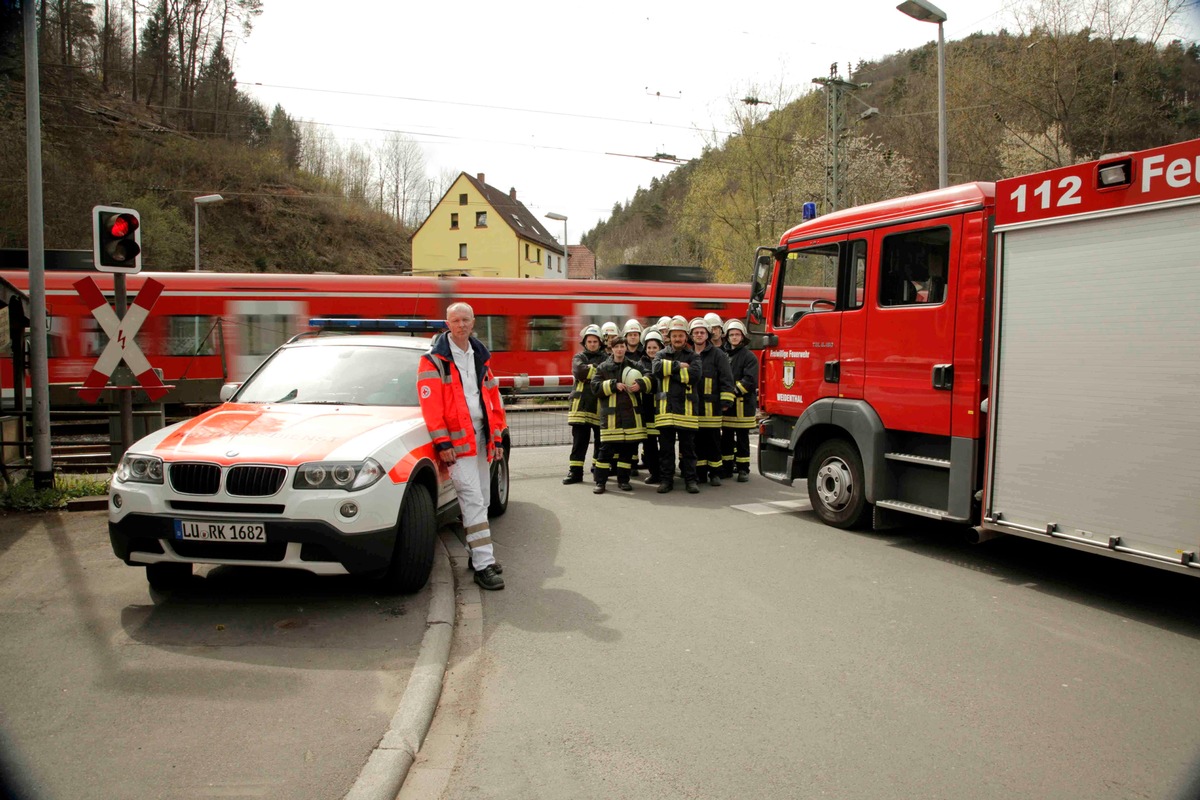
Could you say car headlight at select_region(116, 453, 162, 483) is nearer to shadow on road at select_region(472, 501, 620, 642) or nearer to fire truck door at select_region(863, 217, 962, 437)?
shadow on road at select_region(472, 501, 620, 642)

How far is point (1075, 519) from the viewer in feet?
17.8

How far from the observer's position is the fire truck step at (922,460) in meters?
6.51

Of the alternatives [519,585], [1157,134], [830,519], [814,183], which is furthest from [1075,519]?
[814,183]

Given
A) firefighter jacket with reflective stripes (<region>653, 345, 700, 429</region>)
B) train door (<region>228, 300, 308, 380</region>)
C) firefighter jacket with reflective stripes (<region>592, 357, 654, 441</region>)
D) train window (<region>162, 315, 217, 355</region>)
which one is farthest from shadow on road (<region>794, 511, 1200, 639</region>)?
train window (<region>162, 315, 217, 355</region>)

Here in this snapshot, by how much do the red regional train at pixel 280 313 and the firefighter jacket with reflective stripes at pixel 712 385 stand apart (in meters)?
11.1

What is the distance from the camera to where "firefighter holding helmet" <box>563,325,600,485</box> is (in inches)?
385

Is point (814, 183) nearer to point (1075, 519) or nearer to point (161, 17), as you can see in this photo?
point (1075, 519)

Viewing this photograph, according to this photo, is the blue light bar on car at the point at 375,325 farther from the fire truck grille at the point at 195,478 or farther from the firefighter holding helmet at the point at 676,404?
the firefighter holding helmet at the point at 676,404

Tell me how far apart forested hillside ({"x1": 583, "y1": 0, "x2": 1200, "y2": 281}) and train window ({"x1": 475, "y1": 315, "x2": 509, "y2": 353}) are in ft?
22.0

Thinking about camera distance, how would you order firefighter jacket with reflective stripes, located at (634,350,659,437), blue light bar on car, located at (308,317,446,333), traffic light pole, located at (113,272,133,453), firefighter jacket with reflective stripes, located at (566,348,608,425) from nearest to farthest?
1. blue light bar on car, located at (308,317,446,333)
2. traffic light pole, located at (113,272,133,453)
3. firefighter jacket with reflective stripes, located at (634,350,659,437)
4. firefighter jacket with reflective stripes, located at (566,348,608,425)

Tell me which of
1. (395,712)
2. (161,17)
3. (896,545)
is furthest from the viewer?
(161,17)

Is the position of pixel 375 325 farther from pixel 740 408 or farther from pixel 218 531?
pixel 740 408

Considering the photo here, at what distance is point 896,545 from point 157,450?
18.5ft

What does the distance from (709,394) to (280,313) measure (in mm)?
12472
